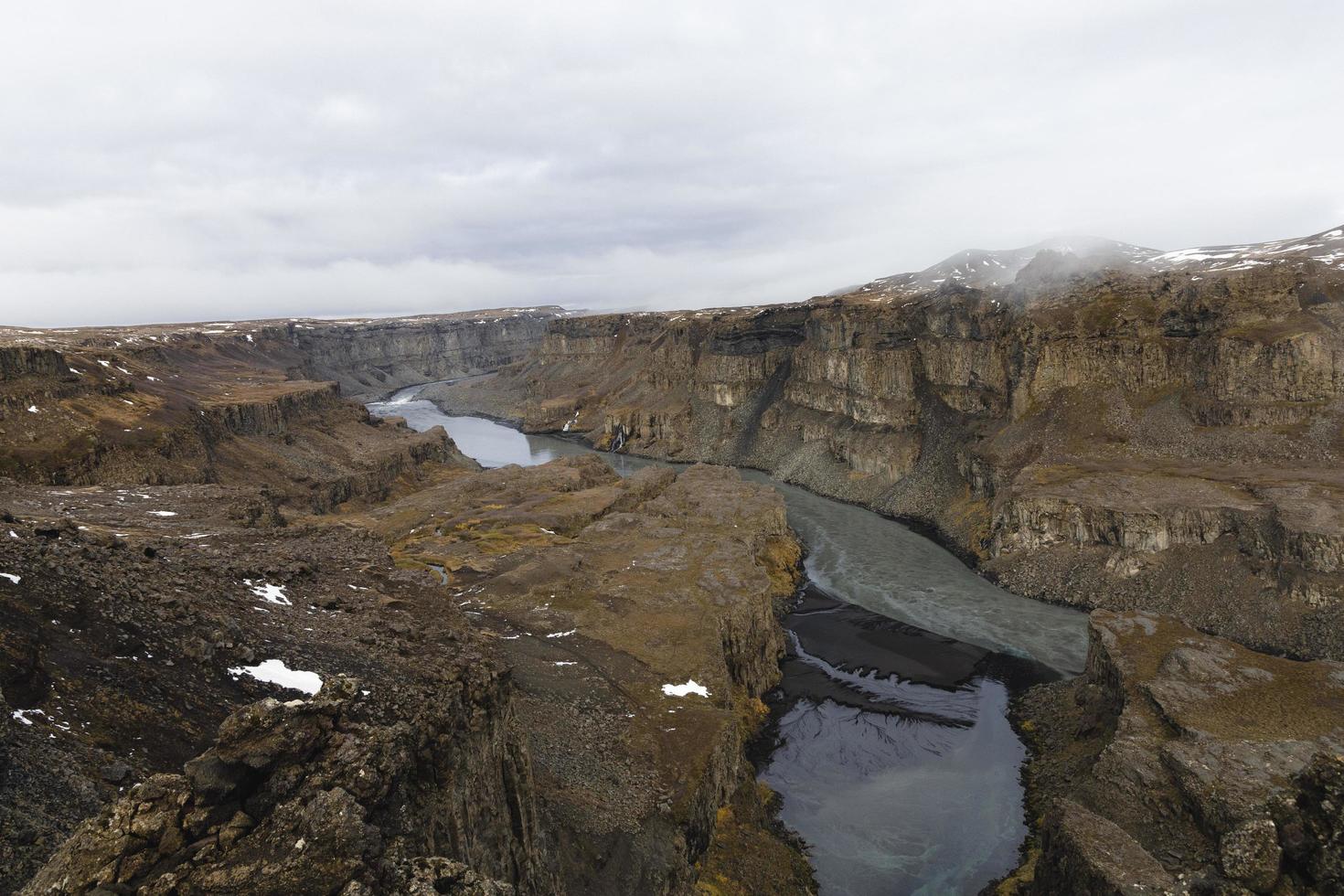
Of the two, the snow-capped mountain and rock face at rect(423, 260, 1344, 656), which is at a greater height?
the snow-capped mountain

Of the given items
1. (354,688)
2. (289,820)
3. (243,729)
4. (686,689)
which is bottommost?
(686,689)

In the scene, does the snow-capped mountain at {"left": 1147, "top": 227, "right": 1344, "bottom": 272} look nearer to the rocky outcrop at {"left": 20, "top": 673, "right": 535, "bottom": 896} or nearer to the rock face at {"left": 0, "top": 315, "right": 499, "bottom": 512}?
the rocky outcrop at {"left": 20, "top": 673, "right": 535, "bottom": 896}

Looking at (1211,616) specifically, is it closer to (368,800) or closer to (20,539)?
(368,800)

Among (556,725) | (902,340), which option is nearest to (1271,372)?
(902,340)

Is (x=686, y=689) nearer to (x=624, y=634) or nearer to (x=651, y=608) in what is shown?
(x=624, y=634)

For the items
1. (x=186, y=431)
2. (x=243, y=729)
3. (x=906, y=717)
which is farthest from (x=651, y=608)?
(x=186, y=431)

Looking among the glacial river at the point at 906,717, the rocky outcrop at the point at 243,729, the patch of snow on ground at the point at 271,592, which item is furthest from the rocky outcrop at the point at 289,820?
the glacial river at the point at 906,717

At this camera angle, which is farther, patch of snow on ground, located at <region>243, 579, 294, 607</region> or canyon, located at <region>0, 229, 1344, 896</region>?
patch of snow on ground, located at <region>243, 579, 294, 607</region>

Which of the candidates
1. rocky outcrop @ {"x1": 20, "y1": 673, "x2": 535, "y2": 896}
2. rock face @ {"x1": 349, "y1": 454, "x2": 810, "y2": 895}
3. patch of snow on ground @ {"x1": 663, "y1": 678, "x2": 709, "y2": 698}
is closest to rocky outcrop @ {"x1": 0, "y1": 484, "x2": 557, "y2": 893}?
rocky outcrop @ {"x1": 20, "y1": 673, "x2": 535, "y2": 896}

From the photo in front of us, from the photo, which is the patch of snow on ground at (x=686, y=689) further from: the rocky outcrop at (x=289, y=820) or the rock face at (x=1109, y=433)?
the rock face at (x=1109, y=433)
